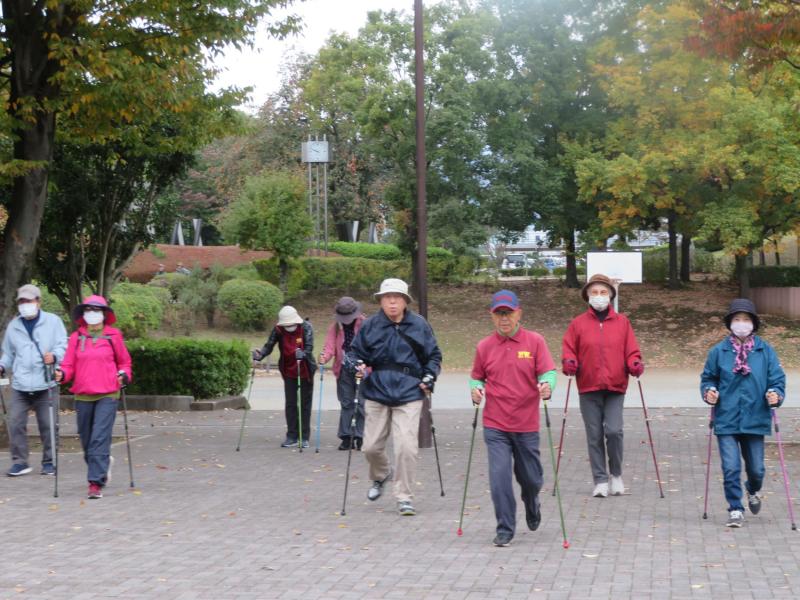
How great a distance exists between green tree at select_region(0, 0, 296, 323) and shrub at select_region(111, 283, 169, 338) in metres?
13.7

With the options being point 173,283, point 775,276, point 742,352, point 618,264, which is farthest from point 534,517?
point 775,276

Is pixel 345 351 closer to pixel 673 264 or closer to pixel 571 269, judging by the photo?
pixel 673 264

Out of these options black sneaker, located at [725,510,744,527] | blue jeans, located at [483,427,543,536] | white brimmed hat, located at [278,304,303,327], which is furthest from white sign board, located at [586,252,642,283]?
blue jeans, located at [483,427,543,536]

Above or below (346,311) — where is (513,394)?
below

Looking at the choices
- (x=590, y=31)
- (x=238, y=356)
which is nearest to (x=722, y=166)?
(x=590, y=31)

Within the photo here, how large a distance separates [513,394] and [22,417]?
5546 mm

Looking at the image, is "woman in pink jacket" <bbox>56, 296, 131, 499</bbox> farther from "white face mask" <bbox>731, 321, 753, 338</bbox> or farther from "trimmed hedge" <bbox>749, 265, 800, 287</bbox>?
"trimmed hedge" <bbox>749, 265, 800, 287</bbox>

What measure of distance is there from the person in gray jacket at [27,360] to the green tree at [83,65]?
256 centimetres

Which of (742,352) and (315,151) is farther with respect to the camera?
(315,151)

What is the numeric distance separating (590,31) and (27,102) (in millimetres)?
26298

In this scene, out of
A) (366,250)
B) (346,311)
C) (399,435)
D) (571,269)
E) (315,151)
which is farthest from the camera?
(315,151)

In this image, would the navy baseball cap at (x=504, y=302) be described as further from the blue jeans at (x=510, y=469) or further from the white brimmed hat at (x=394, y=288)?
the white brimmed hat at (x=394, y=288)

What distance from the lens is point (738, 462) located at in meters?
8.95

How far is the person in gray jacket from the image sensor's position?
11.6m
